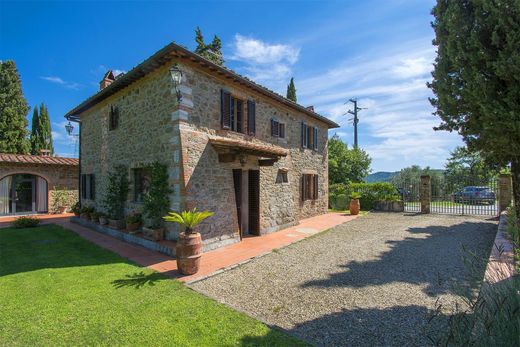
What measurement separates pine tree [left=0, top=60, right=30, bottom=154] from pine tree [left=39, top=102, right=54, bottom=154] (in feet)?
20.5

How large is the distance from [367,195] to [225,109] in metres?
13.7

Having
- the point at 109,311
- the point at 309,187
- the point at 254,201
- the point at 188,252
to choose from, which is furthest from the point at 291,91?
the point at 109,311

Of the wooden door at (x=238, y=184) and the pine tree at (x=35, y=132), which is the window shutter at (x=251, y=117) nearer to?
the wooden door at (x=238, y=184)

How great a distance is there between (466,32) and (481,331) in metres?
4.40

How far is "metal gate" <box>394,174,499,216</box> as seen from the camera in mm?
16011

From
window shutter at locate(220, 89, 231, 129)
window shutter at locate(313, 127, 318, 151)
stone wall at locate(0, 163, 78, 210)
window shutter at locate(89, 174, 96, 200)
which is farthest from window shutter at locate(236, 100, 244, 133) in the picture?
stone wall at locate(0, 163, 78, 210)

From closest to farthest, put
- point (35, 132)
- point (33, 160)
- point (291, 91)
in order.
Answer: point (33, 160)
point (291, 91)
point (35, 132)

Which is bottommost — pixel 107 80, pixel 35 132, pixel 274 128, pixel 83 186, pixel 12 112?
pixel 83 186

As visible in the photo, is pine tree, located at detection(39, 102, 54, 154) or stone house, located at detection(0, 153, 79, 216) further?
pine tree, located at detection(39, 102, 54, 154)

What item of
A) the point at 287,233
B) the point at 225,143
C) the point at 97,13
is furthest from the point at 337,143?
the point at 97,13

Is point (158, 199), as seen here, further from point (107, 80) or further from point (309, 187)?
point (309, 187)

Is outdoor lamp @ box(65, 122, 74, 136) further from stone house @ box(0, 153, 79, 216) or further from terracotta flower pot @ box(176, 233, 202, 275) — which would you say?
terracotta flower pot @ box(176, 233, 202, 275)

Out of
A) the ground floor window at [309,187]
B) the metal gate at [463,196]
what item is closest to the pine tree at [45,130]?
the ground floor window at [309,187]

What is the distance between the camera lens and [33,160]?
15.3 meters
